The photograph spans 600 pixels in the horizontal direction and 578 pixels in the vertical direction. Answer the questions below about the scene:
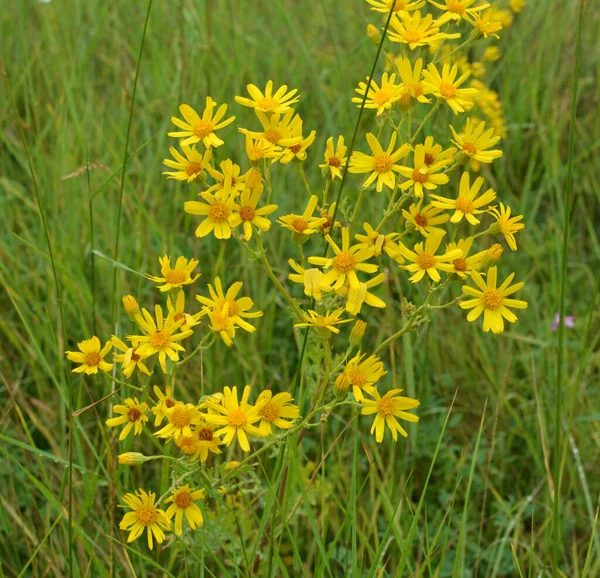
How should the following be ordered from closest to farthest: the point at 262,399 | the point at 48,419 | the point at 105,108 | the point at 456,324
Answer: the point at 262,399
the point at 48,419
the point at 456,324
the point at 105,108

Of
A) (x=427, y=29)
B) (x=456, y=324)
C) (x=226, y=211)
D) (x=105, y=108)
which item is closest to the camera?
(x=226, y=211)

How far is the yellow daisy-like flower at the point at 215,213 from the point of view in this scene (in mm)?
1455

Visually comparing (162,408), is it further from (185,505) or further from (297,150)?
(297,150)

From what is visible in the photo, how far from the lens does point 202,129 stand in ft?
5.07

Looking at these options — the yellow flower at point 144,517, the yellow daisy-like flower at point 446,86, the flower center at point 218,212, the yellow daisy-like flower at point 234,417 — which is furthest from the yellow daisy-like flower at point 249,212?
the yellow flower at point 144,517

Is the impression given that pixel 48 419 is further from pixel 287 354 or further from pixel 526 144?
pixel 526 144

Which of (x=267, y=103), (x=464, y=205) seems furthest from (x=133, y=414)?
(x=464, y=205)

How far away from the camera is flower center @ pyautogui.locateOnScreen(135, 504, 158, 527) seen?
1.47 m

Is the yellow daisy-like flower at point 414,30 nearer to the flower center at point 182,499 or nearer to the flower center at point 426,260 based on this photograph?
the flower center at point 426,260

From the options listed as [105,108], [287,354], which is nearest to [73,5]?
[105,108]

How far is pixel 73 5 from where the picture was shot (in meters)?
4.27

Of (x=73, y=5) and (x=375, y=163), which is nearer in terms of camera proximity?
(x=375, y=163)

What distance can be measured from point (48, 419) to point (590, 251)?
2389 mm

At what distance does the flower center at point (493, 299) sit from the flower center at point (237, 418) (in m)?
0.56
